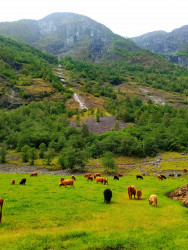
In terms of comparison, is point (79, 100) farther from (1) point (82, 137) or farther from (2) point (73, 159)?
(2) point (73, 159)

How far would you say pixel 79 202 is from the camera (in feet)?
63.1

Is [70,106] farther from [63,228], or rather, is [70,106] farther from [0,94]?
[63,228]

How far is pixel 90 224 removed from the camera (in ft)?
45.1

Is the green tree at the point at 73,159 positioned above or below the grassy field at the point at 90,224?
below

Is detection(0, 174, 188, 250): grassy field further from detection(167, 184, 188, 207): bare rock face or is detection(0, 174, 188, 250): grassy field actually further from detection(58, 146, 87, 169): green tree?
detection(58, 146, 87, 169): green tree

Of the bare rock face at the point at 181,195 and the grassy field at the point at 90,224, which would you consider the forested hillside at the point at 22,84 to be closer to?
the grassy field at the point at 90,224

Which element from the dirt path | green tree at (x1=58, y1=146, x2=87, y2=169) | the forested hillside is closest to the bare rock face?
green tree at (x1=58, y1=146, x2=87, y2=169)

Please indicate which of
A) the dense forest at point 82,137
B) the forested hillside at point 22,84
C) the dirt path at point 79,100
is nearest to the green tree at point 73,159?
the dense forest at point 82,137

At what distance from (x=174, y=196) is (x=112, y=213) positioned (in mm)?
11227

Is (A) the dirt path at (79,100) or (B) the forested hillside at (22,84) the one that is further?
(A) the dirt path at (79,100)

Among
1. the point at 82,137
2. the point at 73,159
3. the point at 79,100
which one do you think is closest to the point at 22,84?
the point at 79,100

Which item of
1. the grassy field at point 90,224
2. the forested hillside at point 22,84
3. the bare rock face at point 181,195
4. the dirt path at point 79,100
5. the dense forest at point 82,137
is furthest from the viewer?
the dirt path at point 79,100

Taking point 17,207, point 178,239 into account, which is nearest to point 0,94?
point 17,207

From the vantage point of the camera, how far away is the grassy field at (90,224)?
11052 millimetres
